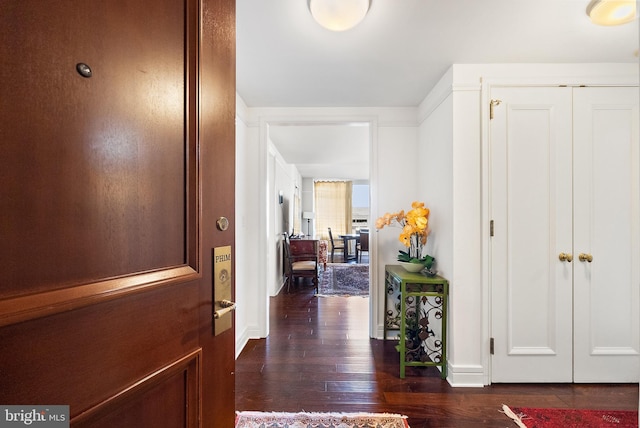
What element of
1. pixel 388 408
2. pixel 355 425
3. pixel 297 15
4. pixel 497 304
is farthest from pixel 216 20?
pixel 497 304

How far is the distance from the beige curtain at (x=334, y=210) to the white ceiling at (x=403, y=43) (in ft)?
20.2

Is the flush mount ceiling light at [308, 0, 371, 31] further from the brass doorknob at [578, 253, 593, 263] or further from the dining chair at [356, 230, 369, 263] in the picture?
the dining chair at [356, 230, 369, 263]

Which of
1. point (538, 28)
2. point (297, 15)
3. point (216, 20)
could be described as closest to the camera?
point (216, 20)

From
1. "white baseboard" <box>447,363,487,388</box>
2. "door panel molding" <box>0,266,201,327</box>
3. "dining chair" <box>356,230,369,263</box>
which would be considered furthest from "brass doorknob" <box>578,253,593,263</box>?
"dining chair" <box>356,230,369,263</box>

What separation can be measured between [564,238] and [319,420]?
2.06 metres

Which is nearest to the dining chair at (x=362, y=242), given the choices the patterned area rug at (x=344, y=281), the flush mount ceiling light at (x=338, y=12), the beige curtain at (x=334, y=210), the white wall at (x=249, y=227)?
the patterned area rug at (x=344, y=281)

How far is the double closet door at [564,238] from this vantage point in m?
1.87

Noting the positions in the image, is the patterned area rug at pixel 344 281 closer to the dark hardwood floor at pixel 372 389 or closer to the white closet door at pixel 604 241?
the dark hardwood floor at pixel 372 389

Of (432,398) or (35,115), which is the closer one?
(35,115)

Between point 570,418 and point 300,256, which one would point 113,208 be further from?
point 300,256

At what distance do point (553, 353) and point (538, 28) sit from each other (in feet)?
7.01

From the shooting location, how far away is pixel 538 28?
1.54m

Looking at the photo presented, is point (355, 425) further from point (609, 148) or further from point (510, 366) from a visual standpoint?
point (609, 148)

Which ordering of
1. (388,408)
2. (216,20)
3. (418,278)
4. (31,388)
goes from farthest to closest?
1. (418,278)
2. (388,408)
3. (216,20)
4. (31,388)
